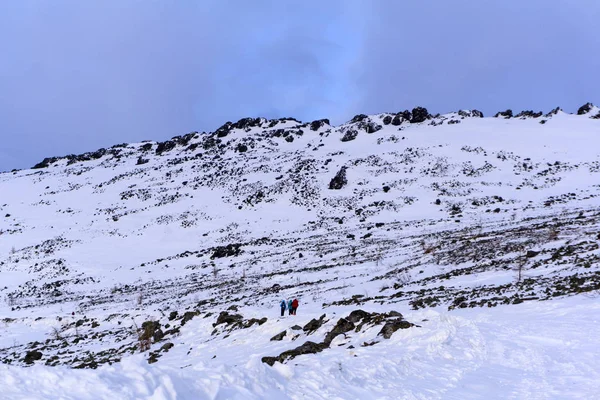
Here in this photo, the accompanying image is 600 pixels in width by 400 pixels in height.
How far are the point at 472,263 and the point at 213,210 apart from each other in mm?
45567

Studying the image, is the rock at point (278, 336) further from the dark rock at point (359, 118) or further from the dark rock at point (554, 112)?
the dark rock at point (554, 112)

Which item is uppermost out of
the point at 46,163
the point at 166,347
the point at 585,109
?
the point at 46,163

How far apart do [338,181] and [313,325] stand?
163 feet

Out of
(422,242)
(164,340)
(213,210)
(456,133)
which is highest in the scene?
(456,133)

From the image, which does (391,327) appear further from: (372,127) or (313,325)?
(372,127)

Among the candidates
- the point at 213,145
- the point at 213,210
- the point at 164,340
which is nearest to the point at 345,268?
the point at 164,340

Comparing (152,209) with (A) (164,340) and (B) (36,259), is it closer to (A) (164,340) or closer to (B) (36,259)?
(B) (36,259)

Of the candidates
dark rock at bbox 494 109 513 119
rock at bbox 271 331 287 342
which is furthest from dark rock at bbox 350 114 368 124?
rock at bbox 271 331 287 342

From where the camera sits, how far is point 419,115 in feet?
309

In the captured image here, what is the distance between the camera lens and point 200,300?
87.4 ft

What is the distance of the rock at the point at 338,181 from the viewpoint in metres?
62.7

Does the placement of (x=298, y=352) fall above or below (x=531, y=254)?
below

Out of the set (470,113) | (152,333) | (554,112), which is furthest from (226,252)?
(554,112)

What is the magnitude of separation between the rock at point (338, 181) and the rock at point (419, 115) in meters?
39.7
